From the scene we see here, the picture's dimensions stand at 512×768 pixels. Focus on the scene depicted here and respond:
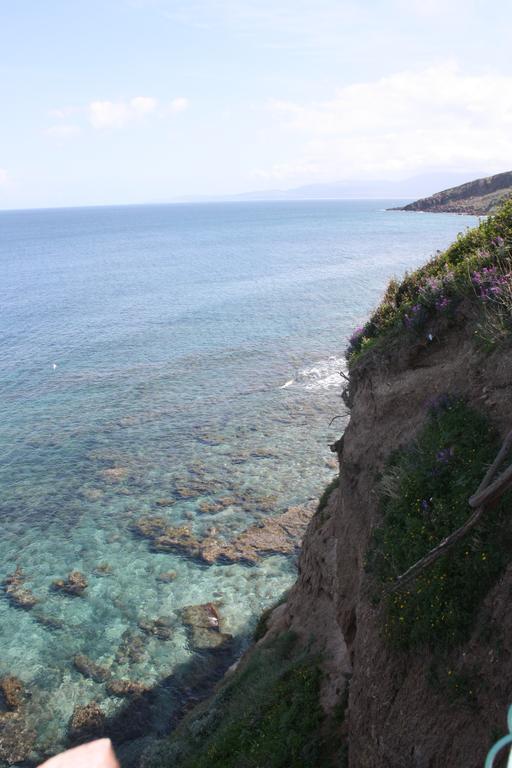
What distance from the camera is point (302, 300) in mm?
74250

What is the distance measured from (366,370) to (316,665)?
7770 mm

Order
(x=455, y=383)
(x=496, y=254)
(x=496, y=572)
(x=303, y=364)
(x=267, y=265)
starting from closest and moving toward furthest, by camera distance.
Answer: (x=496, y=572), (x=455, y=383), (x=496, y=254), (x=303, y=364), (x=267, y=265)

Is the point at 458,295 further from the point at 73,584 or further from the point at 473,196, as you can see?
the point at 473,196

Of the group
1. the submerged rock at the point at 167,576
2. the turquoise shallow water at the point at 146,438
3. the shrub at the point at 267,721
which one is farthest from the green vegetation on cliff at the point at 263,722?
the submerged rock at the point at 167,576

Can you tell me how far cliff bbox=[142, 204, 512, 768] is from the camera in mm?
9211

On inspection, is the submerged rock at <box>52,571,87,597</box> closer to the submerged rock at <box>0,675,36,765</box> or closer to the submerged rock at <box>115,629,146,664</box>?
the submerged rock at <box>115,629,146,664</box>

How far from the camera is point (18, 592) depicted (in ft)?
82.7

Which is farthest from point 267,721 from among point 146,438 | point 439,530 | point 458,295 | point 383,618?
point 146,438

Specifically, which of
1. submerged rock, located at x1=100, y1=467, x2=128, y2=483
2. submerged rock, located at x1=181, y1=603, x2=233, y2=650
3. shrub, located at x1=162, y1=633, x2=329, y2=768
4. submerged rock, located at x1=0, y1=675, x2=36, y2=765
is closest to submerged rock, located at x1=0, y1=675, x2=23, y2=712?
submerged rock, located at x1=0, y1=675, x2=36, y2=765

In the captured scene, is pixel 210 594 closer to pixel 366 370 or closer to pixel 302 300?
pixel 366 370

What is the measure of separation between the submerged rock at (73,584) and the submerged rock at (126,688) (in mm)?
5235

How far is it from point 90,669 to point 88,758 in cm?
339

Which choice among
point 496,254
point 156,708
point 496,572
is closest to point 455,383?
point 496,254

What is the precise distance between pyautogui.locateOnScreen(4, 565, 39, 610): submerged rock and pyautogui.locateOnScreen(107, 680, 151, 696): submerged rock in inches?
227
